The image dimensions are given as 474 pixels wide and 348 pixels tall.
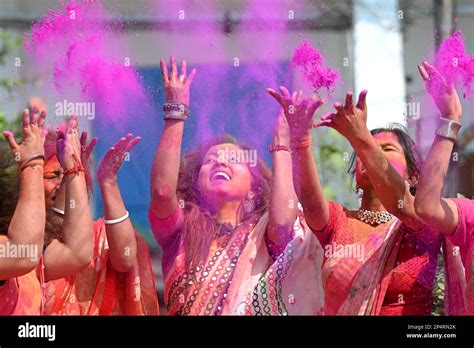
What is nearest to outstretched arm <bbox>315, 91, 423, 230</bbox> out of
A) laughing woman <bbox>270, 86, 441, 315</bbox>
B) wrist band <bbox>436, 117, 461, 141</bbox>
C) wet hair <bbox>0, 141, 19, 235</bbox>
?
laughing woman <bbox>270, 86, 441, 315</bbox>

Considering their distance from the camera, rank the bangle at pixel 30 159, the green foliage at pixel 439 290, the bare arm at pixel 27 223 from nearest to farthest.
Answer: the bare arm at pixel 27 223 < the bangle at pixel 30 159 < the green foliage at pixel 439 290

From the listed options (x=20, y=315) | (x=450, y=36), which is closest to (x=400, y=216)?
(x=450, y=36)

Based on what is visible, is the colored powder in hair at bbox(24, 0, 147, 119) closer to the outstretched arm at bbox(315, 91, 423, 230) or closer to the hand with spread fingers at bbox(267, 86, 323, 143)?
the hand with spread fingers at bbox(267, 86, 323, 143)

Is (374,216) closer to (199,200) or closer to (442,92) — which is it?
(442,92)

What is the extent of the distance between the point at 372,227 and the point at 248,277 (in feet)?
1.69

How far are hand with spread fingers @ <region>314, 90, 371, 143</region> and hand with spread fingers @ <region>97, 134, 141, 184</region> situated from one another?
751 mm

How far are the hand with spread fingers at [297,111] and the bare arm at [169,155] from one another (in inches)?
13.9

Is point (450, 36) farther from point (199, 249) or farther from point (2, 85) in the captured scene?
point (2, 85)

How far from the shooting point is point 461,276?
385cm

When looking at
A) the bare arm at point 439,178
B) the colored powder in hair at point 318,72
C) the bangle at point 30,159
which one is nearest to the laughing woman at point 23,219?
the bangle at point 30,159

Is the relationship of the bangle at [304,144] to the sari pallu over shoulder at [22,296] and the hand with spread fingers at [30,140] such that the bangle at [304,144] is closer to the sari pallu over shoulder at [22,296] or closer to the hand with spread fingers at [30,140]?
the hand with spread fingers at [30,140]

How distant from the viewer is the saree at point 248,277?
12.9ft

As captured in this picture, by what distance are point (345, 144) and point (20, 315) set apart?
139 cm

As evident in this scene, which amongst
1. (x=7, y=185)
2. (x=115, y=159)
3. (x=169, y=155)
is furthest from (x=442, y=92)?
(x=7, y=185)
